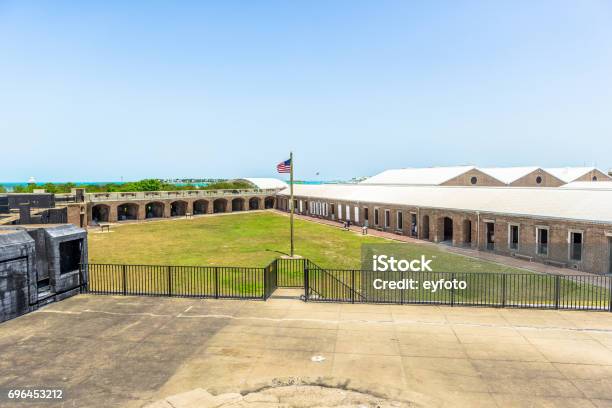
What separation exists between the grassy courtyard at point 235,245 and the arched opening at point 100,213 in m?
5.88

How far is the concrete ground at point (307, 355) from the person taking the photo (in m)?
8.61

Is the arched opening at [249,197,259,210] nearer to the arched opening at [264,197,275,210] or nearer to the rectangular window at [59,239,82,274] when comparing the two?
the arched opening at [264,197,275,210]

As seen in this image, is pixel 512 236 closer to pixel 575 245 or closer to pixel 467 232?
pixel 575 245

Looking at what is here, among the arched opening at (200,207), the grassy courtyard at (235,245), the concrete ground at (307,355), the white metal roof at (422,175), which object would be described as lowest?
the grassy courtyard at (235,245)

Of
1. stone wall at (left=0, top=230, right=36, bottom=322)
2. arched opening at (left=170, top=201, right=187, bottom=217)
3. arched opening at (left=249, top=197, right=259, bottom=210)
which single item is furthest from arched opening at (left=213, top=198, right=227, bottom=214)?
stone wall at (left=0, top=230, right=36, bottom=322)

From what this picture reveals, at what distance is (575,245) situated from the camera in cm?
2470

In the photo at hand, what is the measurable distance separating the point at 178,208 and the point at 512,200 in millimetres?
49122

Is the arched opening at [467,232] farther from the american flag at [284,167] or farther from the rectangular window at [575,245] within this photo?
the american flag at [284,167]

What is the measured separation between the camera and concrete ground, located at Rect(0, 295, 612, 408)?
8.61m

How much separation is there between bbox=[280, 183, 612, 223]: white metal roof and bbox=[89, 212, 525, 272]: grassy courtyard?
512 centimetres

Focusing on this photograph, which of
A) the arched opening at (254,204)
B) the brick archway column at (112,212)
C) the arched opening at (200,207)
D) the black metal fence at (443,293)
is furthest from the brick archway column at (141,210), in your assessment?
the black metal fence at (443,293)

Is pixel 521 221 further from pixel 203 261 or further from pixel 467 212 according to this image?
pixel 203 261

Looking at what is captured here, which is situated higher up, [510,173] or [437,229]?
[510,173]

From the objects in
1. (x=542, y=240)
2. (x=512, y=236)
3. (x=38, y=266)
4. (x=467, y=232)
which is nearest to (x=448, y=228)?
(x=467, y=232)
